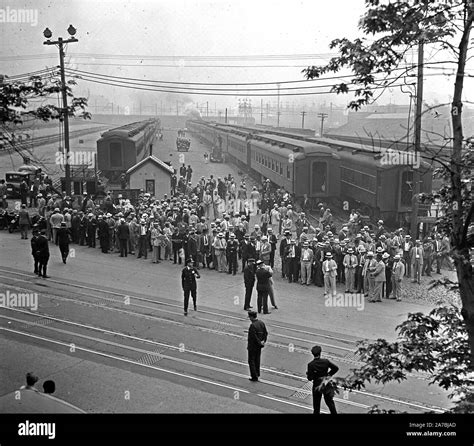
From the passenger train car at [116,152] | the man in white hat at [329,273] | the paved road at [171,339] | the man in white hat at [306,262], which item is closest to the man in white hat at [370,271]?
the paved road at [171,339]

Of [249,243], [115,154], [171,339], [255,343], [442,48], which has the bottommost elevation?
[171,339]

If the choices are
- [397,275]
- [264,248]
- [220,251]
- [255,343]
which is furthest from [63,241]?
[397,275]

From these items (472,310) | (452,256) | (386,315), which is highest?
(452,256)

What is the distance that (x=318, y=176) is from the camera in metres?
24.2

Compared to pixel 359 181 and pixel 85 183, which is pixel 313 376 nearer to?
pixel 359 181

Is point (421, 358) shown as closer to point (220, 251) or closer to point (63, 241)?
point (220, 251)

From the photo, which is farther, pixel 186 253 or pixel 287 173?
pixel 287 173

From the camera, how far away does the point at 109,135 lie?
29.4m

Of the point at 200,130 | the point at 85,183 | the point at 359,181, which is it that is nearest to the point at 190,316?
the point at 359,181

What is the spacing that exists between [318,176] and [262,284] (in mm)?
12560

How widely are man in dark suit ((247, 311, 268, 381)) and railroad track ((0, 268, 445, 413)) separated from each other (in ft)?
0.75

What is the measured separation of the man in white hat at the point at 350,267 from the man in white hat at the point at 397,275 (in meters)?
1.00

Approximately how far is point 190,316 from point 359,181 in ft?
40.7

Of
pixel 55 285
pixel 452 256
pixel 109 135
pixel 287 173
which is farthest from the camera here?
pixel 109 135
